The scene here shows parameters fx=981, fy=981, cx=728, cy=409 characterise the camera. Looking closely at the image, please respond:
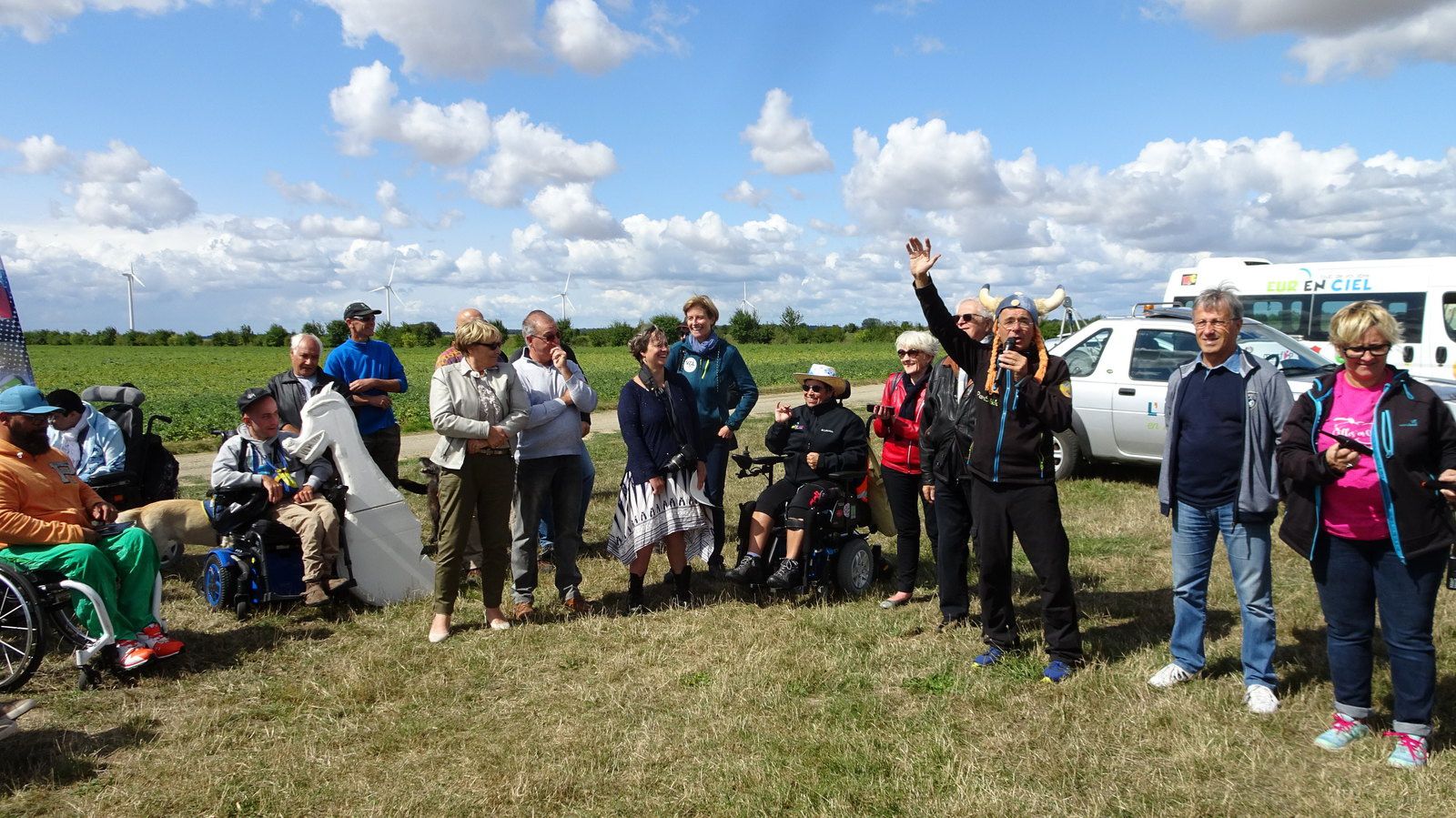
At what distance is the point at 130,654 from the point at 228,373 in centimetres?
4705

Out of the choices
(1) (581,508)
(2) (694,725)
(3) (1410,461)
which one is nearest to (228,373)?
(1) (581,508)

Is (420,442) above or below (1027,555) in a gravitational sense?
below

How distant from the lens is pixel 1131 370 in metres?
9.81

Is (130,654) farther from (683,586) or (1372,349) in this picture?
(1372,349)

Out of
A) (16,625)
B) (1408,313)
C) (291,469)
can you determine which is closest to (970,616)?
(291,469)

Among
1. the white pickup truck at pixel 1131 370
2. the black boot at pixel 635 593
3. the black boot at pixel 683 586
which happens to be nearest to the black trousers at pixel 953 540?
the black boot at pixel 683 586

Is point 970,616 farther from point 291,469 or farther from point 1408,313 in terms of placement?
point 1408,313

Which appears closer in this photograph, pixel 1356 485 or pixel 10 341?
pixel 1356 485

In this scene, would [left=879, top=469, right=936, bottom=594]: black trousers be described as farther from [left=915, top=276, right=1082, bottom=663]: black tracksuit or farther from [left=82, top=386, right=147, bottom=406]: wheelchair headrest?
[left=82, top=386, right=147, bottom=406]: wheelchair headrest

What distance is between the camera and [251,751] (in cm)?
410

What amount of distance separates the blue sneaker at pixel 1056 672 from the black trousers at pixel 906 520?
1.38m

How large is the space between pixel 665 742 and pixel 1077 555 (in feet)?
14.3

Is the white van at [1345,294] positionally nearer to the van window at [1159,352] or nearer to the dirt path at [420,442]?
the van window at [1159,352]

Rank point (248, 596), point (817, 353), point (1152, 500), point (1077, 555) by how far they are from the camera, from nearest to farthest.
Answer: point (248, 596) < point (1077, 555) < point (1152, 500) < point (817, 353)
